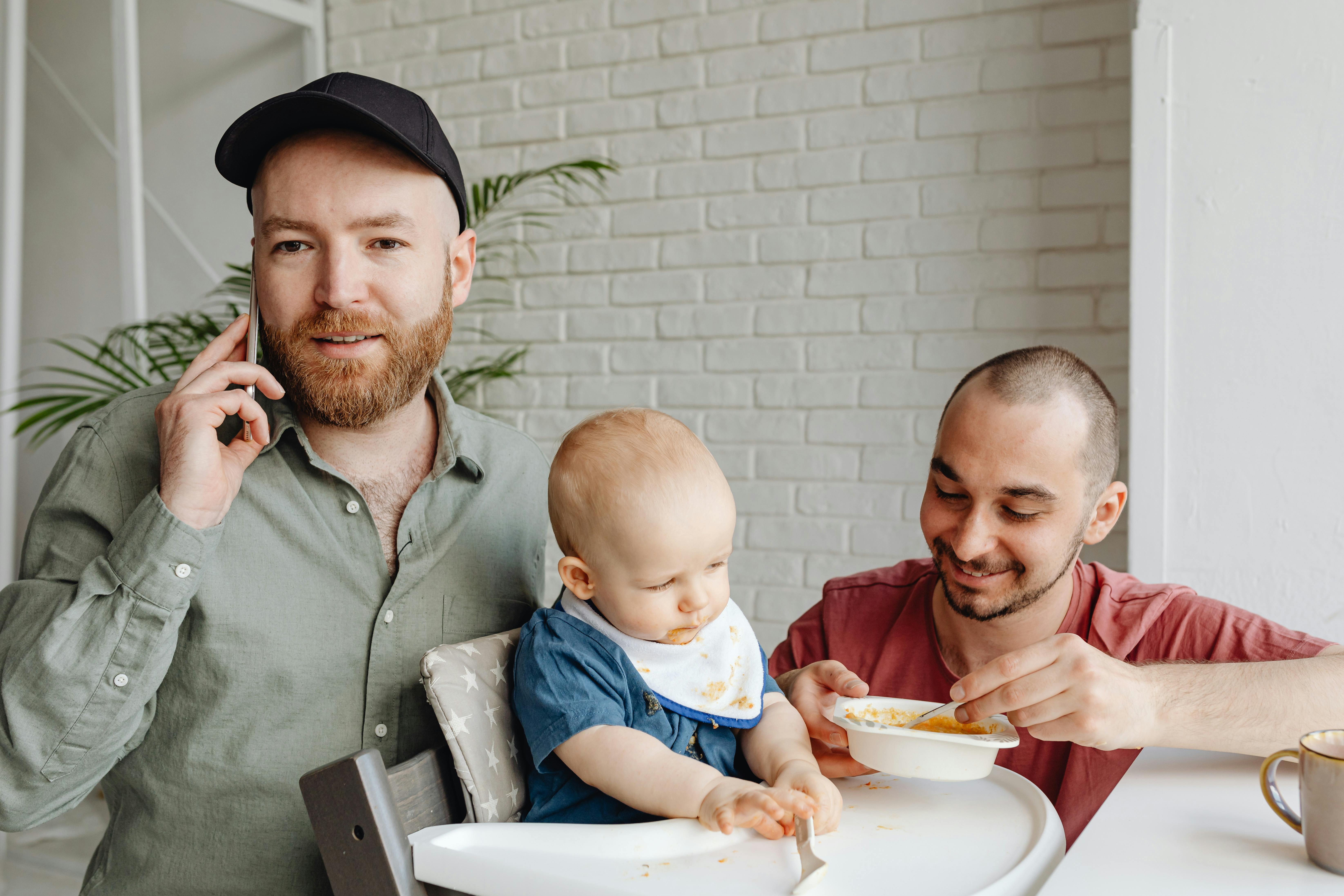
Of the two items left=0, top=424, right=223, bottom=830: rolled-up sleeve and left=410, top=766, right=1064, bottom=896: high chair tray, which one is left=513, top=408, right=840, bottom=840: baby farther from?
left=0, top=424, right=223, bottom=830: rolled-up sleeve

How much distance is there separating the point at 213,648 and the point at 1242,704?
1.38 metres

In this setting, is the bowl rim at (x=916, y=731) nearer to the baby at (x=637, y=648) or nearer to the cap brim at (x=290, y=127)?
the baby at (x=637, y=648)

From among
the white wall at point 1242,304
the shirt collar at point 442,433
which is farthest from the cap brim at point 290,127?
the white wall at point 1242,304

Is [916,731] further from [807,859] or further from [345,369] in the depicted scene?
[345,369]

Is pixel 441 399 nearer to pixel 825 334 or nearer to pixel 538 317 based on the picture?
pixel 825 334

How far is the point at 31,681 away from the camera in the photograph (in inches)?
50.6

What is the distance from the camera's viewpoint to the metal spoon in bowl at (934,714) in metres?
1.26

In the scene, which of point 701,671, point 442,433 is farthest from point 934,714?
point 442,433

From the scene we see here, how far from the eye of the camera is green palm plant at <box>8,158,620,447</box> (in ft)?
10.8

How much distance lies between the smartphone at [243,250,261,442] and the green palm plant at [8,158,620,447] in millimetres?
1699

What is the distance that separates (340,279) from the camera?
4.88 ft

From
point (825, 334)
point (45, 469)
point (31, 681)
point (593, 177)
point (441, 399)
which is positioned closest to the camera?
point (31, 681)

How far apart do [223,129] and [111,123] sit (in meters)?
0.46

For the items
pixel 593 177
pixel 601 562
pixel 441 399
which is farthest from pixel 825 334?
pixel 601 562
